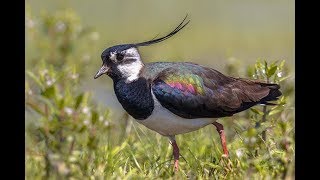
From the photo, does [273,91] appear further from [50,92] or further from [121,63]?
[50,92]

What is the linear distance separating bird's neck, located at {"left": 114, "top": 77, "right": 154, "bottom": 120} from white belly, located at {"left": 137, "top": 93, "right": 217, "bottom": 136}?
0.12 feet

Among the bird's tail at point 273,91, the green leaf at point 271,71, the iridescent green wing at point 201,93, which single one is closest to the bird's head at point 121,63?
the iridescent green wing at point 201,93

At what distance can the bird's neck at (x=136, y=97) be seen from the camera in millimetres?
5883

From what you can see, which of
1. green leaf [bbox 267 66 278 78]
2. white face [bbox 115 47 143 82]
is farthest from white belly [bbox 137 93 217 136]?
green leaf [bbox 267 66 278 78]

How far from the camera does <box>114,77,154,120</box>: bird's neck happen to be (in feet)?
19.3

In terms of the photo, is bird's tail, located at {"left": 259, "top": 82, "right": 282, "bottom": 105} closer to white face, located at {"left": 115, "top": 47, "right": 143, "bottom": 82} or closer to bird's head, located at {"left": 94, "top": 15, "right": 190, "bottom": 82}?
bird's head, located at {"left": 94, "top": 15, "right": 190, "bottom": 82}

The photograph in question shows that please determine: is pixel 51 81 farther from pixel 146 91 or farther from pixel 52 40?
pixel 52 40

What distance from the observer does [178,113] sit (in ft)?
19.3

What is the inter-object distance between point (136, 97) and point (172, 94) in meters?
0.23

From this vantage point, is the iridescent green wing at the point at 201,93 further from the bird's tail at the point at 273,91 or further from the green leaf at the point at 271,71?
the green leaf at the point at 271,71

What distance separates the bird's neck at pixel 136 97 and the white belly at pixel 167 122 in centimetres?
4

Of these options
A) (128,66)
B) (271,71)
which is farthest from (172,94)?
(271,71)
